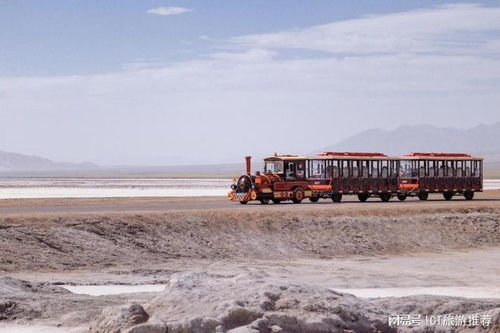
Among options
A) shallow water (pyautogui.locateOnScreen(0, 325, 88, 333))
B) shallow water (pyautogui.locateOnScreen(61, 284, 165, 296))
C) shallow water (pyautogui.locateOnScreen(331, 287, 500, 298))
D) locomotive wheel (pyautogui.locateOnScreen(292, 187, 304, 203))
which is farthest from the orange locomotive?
shallow water (pyautogui.locateOnScreen(0, 325, 88, 333))

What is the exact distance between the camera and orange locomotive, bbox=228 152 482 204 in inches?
1927

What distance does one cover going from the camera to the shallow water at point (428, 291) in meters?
22.1

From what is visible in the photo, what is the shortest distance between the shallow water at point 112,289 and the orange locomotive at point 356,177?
24511 mm

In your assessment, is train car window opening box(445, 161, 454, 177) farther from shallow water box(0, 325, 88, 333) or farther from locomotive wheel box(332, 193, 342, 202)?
shallow water box(0, 325, 88, 333)

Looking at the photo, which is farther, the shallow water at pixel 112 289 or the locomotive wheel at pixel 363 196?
the locomotive wheel at pixel 363 196

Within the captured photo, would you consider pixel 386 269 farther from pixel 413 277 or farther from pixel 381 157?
pixel 381 157

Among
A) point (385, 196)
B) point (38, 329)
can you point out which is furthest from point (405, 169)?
point (38, 329)

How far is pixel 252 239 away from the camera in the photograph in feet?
110

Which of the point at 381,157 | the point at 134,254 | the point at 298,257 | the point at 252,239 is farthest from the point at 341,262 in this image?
the point at 381,157

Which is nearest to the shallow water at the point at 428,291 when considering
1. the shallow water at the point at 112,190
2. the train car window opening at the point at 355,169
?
the train car window opening at the point at 355,169

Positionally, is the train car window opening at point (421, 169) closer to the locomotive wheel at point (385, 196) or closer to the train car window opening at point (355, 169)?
the locomotive wheel at point (385, 196)

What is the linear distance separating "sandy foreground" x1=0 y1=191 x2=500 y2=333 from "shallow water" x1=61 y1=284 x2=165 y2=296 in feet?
2.38

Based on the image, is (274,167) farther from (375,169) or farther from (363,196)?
(375,169)

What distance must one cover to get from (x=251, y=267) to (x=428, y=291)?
23.7ft
